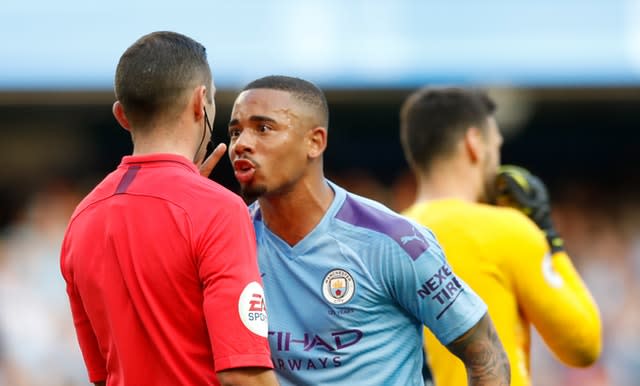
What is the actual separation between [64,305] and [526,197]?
6.77m

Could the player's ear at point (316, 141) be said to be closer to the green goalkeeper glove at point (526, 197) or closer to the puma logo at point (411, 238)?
the puma logo at point (411, 238)

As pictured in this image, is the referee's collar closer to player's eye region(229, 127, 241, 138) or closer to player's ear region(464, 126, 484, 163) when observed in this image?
player's eye region(229, 127, 241, 138)

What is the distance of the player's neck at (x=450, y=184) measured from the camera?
5047 millimetres

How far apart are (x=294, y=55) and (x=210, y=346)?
28.0ft

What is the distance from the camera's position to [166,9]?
12.0m

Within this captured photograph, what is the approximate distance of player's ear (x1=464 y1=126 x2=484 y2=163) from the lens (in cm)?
513

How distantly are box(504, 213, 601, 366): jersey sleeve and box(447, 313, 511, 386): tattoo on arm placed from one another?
756 millimetres

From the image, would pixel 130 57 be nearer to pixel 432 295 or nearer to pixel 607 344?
pixel 432 295

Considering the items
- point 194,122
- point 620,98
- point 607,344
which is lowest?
point 607,344

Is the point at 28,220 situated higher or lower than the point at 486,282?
lower

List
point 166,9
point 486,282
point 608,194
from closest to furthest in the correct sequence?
point 486,282 < point 166,9 < point 608,194

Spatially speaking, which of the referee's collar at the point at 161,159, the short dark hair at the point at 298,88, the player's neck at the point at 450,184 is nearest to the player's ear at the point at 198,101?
the referee's collar at the point at 161,159

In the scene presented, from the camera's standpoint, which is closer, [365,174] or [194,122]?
[194,122]

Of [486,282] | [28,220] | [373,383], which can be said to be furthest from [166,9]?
[373,383]
